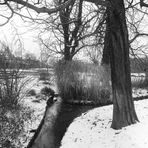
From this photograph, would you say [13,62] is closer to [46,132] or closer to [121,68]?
[46,132]

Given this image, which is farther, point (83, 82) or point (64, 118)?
point (83, 82)

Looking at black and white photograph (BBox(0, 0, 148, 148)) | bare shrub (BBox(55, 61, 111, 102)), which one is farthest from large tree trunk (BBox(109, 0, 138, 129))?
bare shrub (BBox(55, 61, 111, 102))

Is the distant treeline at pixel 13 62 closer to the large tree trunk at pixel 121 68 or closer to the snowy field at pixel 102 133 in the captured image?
the snowy field at pixel 102 133

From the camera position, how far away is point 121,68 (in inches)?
225

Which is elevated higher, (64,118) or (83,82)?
(83,82)

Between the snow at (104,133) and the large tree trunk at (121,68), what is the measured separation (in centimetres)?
31

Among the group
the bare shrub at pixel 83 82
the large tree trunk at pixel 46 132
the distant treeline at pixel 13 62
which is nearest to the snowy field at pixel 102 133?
the large tree trunk at pixel 46 132

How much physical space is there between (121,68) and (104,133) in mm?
1696

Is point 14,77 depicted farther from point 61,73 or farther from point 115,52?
point 115,52

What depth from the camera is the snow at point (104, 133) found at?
482 cm

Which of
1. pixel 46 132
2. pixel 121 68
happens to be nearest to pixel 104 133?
pixel 121 68

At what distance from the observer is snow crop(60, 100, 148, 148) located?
4.82 meters

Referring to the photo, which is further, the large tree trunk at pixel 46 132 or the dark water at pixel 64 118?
the dark water at pixel 64 118

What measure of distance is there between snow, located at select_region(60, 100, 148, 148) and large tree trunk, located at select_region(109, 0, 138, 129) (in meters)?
0.31
